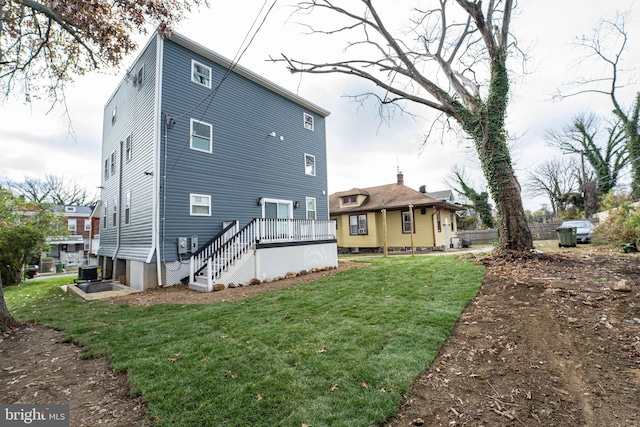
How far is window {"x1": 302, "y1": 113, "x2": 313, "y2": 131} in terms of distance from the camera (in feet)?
47.7

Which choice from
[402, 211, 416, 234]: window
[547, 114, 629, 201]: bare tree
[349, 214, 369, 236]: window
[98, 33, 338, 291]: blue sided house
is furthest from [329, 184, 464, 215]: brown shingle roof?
[547, 114, 629, 201]: bare tree

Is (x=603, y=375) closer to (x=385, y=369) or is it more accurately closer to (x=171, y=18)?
(x=385, y=369)

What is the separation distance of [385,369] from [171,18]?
9.30 metres

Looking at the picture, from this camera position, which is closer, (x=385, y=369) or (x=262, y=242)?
(x=385, y=369)

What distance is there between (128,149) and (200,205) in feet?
15.0

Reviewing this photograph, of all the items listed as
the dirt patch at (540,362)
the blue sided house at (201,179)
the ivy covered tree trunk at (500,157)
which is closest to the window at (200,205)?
the blue sided house at (201,179)

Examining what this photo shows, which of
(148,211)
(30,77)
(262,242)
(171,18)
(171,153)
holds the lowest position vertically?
(262,242)

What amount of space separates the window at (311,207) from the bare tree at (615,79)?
41.1 feet

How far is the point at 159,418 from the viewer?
226 centimetres

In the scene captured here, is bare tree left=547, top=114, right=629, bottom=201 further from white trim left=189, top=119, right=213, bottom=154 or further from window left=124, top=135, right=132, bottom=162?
window left=124, top=135, right=132, bottom=162

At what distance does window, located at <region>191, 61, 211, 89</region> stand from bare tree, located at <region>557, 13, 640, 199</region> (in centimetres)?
1554

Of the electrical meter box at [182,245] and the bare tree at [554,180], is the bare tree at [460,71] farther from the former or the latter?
the bare tree at [554,180]

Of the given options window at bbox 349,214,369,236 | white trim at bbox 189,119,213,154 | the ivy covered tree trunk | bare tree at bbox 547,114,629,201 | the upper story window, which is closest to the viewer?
the ivy covered tree trunk

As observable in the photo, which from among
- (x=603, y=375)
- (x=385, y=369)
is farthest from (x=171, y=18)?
(x=603, y=375)
